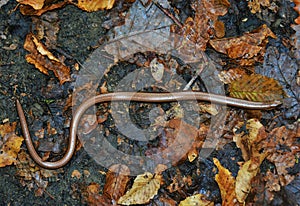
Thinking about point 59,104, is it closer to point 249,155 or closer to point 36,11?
point 36,11

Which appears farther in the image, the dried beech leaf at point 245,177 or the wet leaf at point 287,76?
the wet leaf at point 287,76

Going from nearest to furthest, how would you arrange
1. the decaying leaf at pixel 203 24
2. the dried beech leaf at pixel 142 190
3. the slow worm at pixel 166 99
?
1. the dried beech leaf at pixel 142 190
2. the slow worm at pixel 166 99
3. the decaying leaf at pixel 203 24

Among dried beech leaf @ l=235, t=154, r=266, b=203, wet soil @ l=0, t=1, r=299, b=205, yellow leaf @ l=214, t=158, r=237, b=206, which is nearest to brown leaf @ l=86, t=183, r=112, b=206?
wet soil @ l=0, t=1, r=299, b=205

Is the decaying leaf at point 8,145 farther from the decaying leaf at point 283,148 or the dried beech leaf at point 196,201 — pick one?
the decaying leaf at point 283,148

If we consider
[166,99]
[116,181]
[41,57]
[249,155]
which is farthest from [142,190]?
[41,57]

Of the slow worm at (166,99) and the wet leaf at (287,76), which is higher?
the wet leaf at (287,76)

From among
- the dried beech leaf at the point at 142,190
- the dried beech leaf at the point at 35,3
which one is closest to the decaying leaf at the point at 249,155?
the dried beech leaf at the point at 142,190
